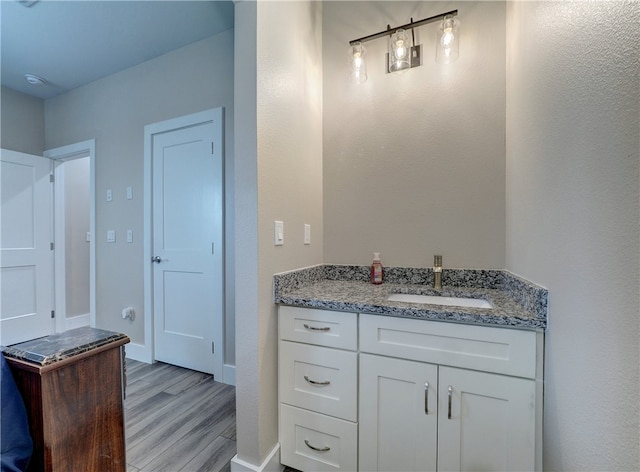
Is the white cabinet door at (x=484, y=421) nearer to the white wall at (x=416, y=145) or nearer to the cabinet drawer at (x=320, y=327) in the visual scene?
the cabinet drawer at (x=320, y=327)

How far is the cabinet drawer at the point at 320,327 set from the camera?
3.86 feet

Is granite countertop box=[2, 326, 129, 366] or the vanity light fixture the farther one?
the vanity light fixture

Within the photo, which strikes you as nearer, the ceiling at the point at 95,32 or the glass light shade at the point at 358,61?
the glass light shade at the point at 358,61

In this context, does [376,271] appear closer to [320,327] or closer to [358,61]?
[320,327]

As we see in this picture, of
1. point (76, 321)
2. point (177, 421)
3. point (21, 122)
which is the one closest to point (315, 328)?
point (177, 421)

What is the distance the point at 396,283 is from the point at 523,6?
1437mm

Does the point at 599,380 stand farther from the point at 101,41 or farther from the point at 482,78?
the point at 101,41

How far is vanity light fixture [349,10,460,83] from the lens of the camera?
4.81ft

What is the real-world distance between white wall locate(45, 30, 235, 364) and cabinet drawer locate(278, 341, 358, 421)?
2.95ft

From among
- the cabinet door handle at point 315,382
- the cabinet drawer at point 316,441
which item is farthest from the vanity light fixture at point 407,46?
the cabinet drawer at point 316,441

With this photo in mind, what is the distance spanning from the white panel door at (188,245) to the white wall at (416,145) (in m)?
0.92

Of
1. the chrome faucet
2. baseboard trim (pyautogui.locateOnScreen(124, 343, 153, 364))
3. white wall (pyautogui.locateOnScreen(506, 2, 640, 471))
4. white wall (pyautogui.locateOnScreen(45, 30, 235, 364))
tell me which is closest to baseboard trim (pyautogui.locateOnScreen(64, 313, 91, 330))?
white wall (pyautogui.locateOnScreen(45, 30, 235, 364))

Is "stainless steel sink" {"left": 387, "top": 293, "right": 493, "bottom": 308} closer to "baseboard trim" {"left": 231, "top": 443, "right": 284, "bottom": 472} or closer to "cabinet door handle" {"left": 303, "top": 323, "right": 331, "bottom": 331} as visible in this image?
"cabinet door handle" {"left": 303, "top": 323, "right": 331, "bottom": 331}

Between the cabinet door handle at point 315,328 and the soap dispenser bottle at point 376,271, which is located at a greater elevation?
the soap dispenser bottle at point 376,271
